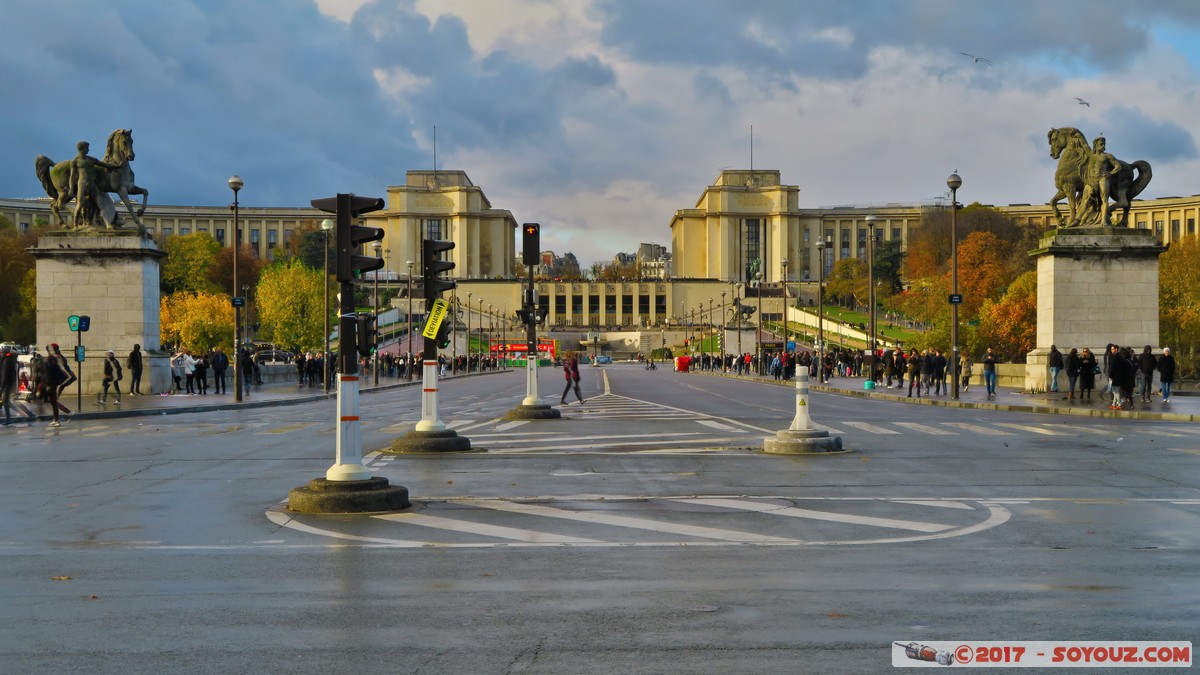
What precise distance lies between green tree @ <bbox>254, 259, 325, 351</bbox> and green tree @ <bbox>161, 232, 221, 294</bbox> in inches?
1965

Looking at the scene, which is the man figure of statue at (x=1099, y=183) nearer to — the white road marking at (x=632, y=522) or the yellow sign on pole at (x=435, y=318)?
the yellow sign on pole at (x=435, y=318)

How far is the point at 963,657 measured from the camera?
20.3 ft

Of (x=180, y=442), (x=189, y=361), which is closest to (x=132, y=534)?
(x=180, y=442)

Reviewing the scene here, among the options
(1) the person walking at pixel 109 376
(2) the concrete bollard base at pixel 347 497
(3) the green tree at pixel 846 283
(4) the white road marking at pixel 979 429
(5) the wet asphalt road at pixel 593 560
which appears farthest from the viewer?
(3) the green tree at pixel 846 283

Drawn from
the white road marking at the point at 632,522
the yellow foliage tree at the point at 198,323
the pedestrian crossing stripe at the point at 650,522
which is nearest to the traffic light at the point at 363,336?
the pedestrian crossing stripe at the point at 650,522

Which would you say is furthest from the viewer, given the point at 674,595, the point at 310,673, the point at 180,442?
the point at 180,442

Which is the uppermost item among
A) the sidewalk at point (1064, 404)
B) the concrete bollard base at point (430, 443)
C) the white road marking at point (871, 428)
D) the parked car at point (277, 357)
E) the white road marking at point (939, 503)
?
the parked car at point (277, 357)

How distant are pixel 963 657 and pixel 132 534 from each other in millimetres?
7650

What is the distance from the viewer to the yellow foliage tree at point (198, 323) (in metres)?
106

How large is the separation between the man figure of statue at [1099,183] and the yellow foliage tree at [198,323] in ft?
265

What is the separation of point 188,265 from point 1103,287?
135 meters

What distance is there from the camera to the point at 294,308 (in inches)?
4043

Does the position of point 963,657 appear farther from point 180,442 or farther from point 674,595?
point 180,442

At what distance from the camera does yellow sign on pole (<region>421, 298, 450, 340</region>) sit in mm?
19609
